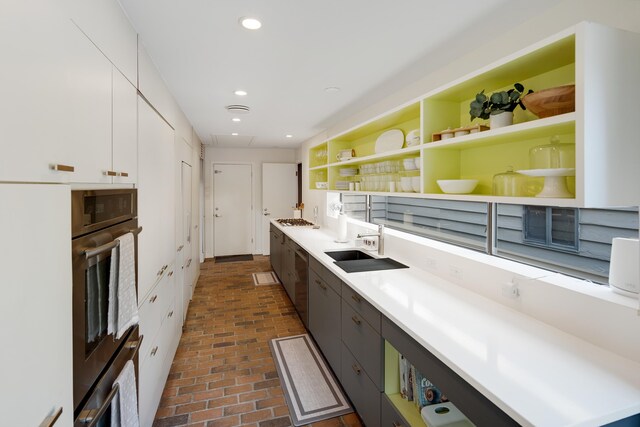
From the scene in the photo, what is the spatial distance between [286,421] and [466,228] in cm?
192

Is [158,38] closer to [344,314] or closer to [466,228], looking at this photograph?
[344,314]

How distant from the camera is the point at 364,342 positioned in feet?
6.40

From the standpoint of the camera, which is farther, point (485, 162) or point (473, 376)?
point (485, 162)

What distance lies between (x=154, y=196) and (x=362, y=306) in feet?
5.22

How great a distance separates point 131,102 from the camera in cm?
173

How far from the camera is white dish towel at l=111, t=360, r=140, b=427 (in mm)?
1365

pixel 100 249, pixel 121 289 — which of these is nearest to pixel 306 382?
pixel 121 289

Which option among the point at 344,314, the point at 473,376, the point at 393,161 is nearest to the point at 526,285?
the point at 473,376

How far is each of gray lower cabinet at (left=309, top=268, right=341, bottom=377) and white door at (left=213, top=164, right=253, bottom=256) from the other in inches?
161


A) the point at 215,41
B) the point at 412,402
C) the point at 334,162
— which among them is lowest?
the point at 412,402

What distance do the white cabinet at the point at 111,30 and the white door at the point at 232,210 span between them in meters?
5.04

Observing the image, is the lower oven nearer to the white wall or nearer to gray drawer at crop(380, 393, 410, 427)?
gray drawer at crop(380, 393, 410, 427)

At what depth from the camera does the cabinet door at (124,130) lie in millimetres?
1486

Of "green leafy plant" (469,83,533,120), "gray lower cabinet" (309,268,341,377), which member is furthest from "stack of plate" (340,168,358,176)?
"green leafy plant" (469,83,533,120)
